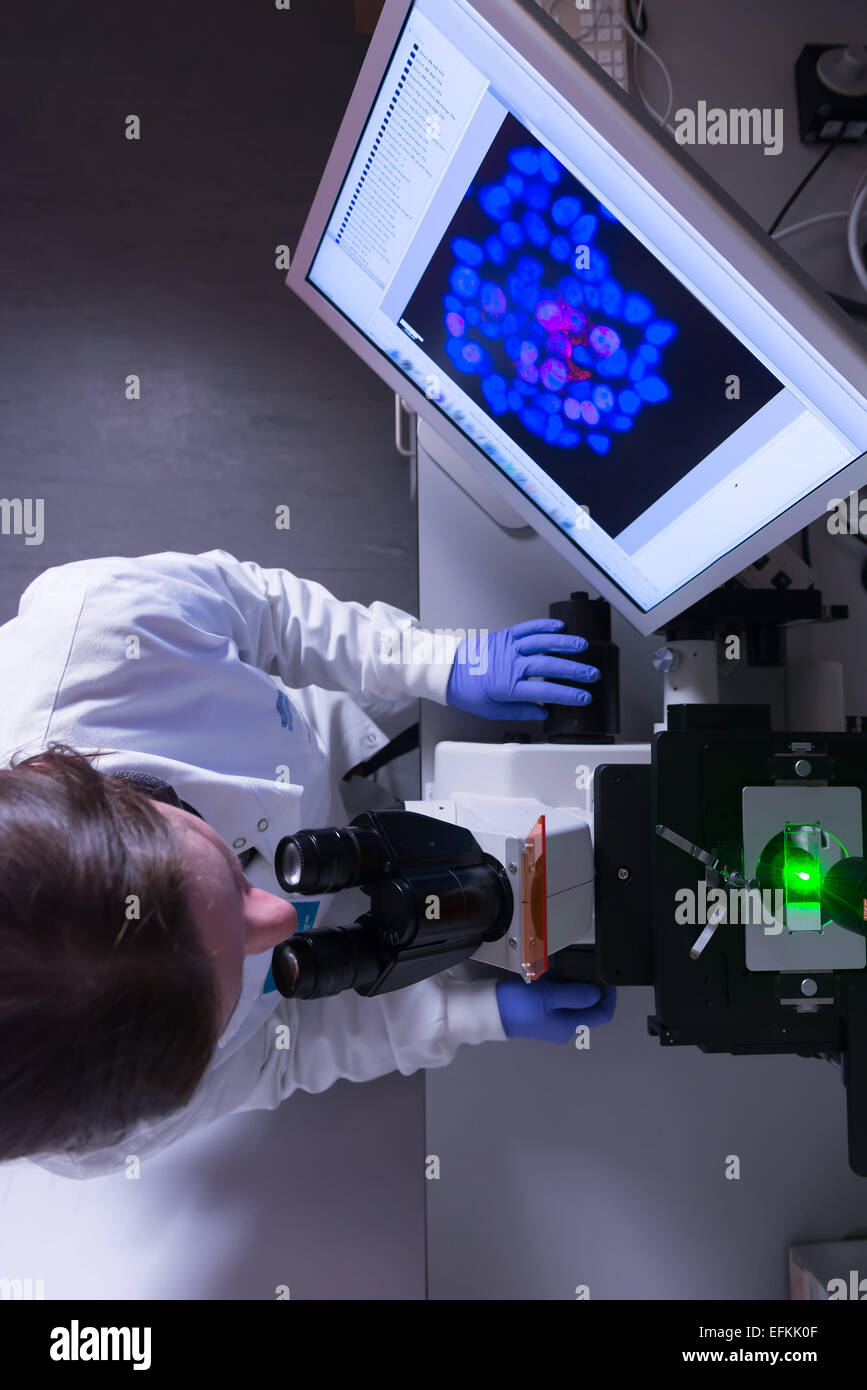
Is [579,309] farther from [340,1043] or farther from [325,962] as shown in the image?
[340,1043]

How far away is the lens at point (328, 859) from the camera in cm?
56

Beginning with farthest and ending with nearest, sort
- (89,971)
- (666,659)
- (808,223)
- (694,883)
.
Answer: (808,223)
(666,659)
(694,883)
(89,971)

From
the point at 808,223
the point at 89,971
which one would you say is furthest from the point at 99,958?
the point at 808,223

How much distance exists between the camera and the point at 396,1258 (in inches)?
43.2

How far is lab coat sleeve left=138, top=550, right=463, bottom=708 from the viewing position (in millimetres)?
1031

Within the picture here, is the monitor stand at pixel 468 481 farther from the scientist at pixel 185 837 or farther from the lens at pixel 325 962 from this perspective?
the lens at pixel 325 962

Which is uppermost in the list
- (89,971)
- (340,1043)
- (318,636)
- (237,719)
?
(318,636)

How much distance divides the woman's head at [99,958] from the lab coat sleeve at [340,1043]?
320mm

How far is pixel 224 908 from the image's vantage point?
2.05 ft

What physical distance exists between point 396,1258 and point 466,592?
959mm

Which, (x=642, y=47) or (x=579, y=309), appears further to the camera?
(x=642, y=47)

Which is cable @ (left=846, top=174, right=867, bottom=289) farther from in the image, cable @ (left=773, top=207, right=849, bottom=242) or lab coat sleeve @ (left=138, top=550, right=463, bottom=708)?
lab coat sleeve @ (left=138, top=550, right=463, bottom=708)

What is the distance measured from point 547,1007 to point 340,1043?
28 centimetres

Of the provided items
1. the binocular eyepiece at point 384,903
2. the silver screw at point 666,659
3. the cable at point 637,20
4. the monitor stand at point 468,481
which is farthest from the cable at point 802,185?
the binocular eyepiece at point 384,903
